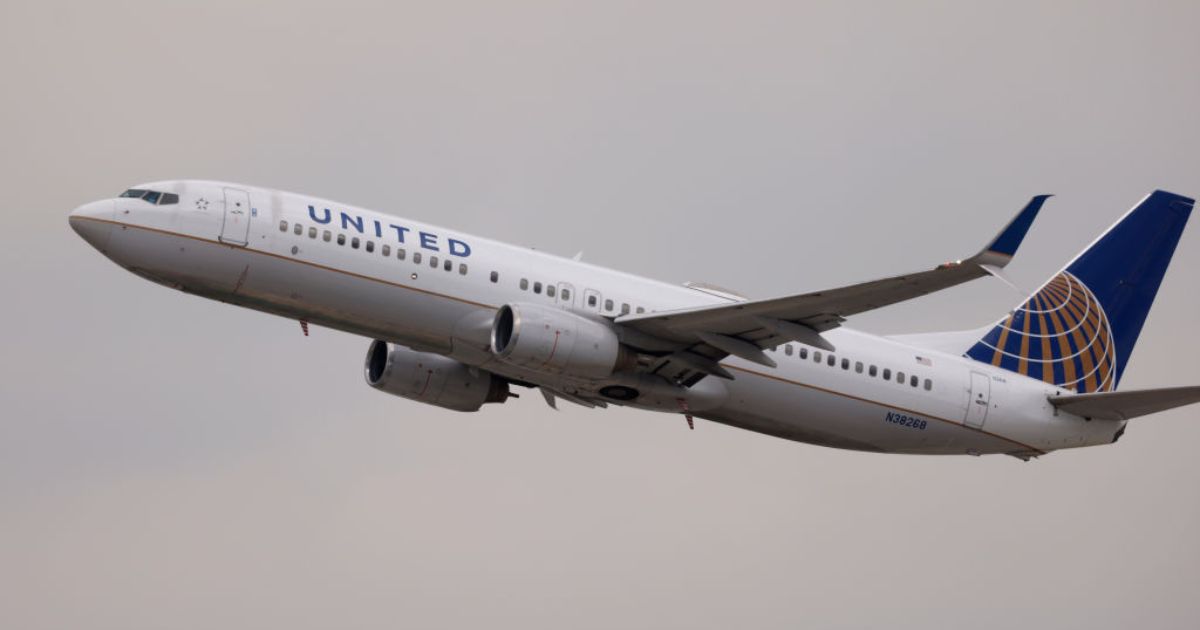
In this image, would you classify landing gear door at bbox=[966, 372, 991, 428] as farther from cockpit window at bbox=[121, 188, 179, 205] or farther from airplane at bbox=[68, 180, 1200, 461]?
cockpit window at bbox=[121, 188, 179, 205]

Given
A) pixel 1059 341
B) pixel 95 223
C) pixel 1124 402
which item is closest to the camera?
pixel 95 223

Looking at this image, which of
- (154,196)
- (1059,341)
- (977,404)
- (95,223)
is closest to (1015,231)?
(977,404)

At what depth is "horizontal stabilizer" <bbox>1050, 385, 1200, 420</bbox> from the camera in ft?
174

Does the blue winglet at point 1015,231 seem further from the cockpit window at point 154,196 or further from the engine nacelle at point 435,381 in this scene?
the cockpit window at point 154,196

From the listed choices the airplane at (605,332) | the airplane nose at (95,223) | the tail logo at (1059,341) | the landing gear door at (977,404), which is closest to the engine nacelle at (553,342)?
the airplane at (605,332)

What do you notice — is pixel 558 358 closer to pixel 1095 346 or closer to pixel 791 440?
pixel 791 440

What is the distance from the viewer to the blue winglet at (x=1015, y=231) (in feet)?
141

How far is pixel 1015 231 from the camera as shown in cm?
4319

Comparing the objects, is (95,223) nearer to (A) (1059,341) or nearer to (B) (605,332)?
(B) (605,332)

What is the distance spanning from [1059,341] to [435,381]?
2020cm

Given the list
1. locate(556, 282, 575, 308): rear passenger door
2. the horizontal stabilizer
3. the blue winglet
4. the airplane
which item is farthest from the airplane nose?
the horizontal stabilizer

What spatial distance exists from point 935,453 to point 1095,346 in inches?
306

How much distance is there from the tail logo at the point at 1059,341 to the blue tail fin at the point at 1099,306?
0.03 m

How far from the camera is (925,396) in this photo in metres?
56.3
